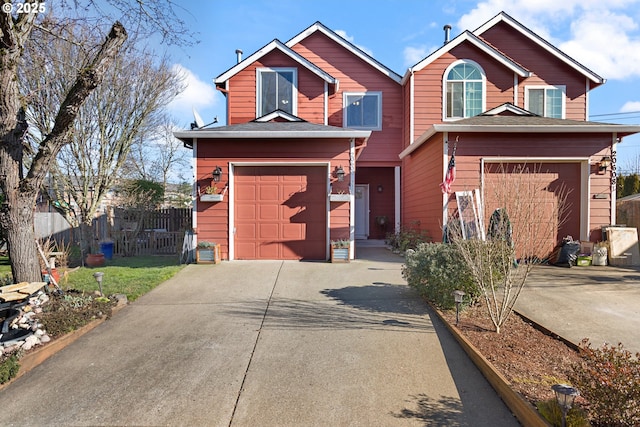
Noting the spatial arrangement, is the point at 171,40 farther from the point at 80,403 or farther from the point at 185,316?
the point at 80,403

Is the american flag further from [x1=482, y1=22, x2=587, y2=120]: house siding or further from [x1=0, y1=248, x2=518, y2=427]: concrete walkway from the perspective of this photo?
[x1=482, y1=22, x2=587, y2=120]: house siding

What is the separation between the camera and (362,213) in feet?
42.6

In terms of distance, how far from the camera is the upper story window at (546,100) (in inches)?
458

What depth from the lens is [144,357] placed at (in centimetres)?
345

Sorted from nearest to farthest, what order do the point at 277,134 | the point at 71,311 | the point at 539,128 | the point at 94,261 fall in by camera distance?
the point at 71,311 < the point at 539,128 < the point at 277,134 < the point at 94,261

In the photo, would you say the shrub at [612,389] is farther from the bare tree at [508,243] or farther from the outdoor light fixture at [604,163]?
the outdoor light fixture at [604,163]

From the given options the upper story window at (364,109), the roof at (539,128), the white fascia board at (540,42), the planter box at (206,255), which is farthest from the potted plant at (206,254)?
the white fascia board at (540,42)

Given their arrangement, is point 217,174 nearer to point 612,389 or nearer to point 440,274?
point 440,274

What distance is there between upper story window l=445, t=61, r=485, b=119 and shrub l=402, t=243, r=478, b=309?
26.4ft

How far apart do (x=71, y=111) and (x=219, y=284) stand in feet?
11.4

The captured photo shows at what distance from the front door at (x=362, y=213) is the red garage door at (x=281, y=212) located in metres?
4.63

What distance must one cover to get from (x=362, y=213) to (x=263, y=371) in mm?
10189

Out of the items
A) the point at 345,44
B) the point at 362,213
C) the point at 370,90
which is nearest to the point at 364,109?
the point at 370,90

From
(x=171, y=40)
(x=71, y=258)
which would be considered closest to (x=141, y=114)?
(x=71, y=258)
